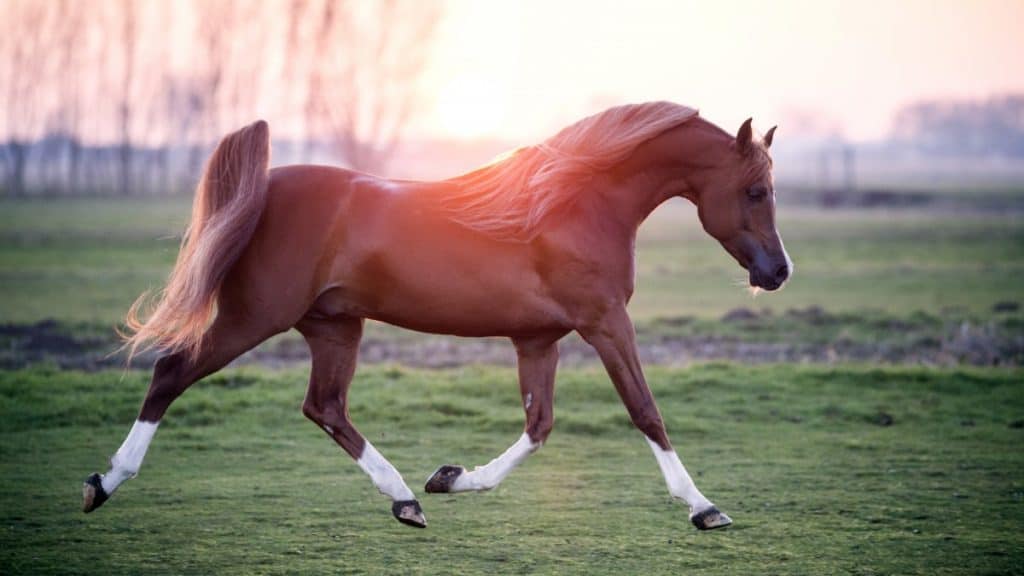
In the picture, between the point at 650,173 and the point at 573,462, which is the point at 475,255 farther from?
the point at 573,462

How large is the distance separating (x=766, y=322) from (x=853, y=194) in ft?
120

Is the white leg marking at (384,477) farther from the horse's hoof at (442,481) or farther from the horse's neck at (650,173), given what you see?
the horse's neck at (650,173)

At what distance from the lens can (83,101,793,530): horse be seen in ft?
20.7

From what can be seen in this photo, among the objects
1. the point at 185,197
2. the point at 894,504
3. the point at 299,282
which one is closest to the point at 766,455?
the point at 894,504

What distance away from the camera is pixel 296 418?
35.1ft

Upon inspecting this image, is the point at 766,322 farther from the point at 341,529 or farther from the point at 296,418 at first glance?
the point at 341,529

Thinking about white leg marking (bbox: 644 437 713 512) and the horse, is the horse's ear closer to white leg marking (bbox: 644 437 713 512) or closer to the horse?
the horse

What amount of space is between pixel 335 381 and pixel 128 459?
1192 millimetres

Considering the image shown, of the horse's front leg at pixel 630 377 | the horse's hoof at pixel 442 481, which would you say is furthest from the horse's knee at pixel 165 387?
the horse's front leg at pixel 630 377

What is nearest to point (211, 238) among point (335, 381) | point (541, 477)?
point (335, 381)

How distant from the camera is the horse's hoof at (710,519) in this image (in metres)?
5.98

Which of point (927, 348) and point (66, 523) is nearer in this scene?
point (66, 523)

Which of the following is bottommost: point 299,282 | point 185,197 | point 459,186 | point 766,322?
point 185,197

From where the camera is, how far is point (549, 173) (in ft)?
21.0
